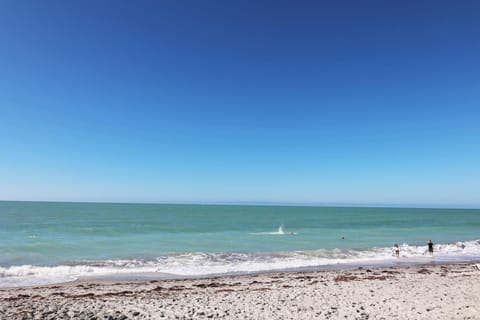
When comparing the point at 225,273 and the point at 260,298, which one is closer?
the point at 260,298

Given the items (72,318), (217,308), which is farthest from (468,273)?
(72,318)

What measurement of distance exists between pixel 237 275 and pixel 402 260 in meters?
12.3

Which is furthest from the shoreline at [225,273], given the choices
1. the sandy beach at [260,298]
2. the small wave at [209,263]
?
the sandy beach at [260,298]

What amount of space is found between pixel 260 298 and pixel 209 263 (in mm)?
9370

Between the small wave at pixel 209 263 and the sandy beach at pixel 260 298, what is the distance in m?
2.46

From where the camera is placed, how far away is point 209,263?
1838 cm

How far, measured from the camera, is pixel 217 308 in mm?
8648

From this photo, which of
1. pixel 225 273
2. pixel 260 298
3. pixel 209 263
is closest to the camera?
pixel 260 298

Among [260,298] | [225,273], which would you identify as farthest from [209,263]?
[260,298]

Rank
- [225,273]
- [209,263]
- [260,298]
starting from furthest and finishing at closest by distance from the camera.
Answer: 1. [209,263]
2. [225,273]
3. [260,298]

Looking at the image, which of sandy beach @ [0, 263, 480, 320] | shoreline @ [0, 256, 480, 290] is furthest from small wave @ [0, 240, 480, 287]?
sandy beach @ [0, 263, 480, 320]

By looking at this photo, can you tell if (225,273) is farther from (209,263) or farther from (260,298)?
(260,298)

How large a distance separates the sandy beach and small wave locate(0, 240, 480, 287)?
246 cm

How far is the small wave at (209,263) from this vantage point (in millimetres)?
15008
